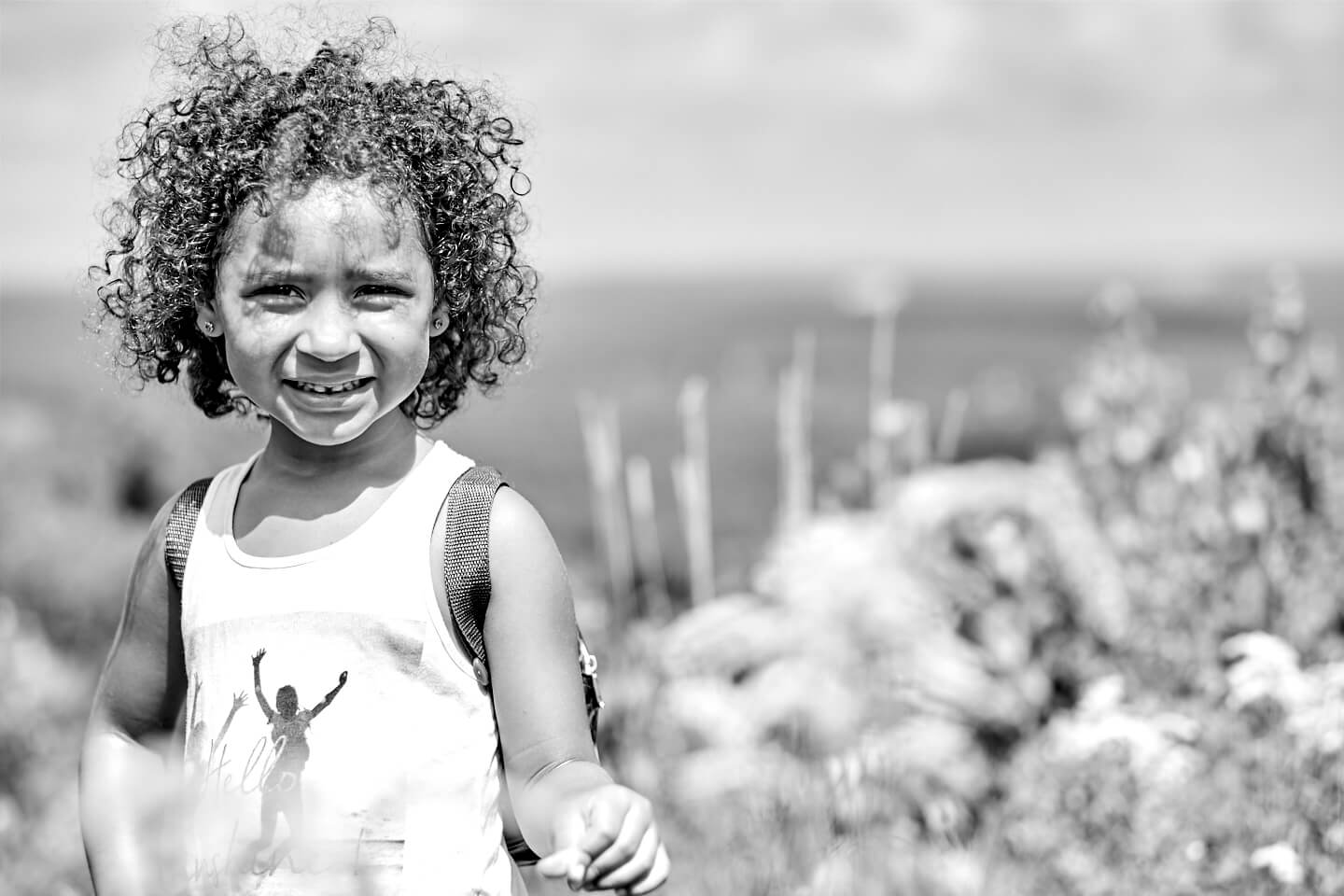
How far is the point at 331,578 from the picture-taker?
175 centimetres

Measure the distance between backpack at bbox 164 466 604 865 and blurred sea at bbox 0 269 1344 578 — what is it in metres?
2.17

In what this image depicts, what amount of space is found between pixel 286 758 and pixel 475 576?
0.31 m

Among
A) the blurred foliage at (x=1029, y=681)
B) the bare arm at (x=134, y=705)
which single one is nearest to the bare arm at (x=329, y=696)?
the bare arm at (x=134, y=705)

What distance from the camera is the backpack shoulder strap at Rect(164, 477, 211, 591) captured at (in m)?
1.89

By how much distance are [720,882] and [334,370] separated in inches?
57.8

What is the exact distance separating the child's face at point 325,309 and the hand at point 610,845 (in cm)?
58

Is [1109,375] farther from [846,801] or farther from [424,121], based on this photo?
[424,121]

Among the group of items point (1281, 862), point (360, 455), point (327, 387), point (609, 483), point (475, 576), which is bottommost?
point (1281, 862)

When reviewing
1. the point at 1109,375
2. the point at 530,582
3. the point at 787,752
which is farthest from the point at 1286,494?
the point at 530,582

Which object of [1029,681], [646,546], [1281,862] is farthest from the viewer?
[646,546]

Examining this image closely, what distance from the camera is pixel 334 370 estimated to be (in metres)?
1.76

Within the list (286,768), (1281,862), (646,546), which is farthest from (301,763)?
(646,546)

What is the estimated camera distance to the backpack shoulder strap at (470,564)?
174 cm

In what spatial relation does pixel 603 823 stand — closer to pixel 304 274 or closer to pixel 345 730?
pixel 345 730
